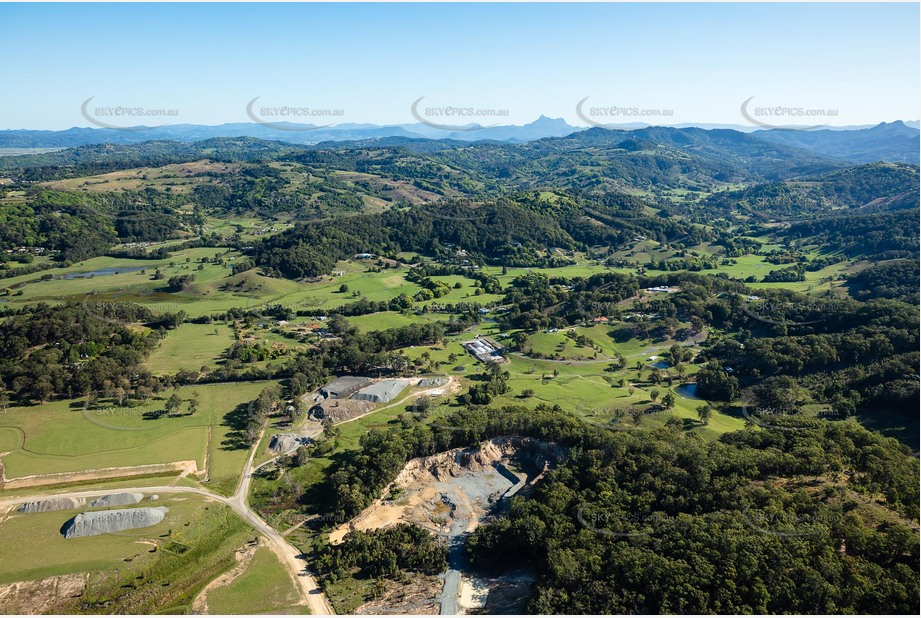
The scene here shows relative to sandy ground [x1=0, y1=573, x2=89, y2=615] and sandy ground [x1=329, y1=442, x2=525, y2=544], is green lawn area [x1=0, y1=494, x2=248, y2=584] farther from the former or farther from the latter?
sandy ground [x1=329, y1=442, x2=525, y2=544]

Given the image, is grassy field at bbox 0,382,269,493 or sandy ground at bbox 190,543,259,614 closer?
sandy ground at bbox 190,543,259,614

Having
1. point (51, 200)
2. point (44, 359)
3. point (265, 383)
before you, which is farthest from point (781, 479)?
point (51, 200)

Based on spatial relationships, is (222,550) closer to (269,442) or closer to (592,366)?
(269,442)

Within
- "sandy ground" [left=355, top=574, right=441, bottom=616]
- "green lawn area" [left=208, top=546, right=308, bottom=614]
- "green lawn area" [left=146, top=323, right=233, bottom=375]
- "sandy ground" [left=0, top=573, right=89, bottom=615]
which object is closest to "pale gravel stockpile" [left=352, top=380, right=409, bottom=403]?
"green lawn area" [left=146, top=323, right=233, bottom=375]

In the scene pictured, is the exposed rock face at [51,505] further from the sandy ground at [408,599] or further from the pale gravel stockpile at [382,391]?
the pale gravel stockpile at [382,391]

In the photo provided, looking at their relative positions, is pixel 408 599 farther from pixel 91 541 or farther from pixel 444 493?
pixel 91 541

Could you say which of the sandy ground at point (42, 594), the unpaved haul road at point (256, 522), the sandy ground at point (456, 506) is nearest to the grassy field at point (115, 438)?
the unpaved haul road at point (256, 522)
